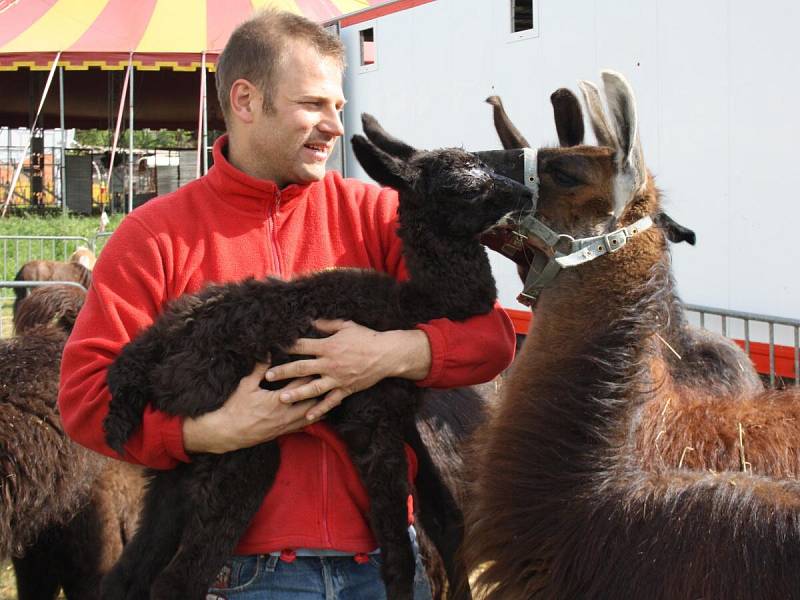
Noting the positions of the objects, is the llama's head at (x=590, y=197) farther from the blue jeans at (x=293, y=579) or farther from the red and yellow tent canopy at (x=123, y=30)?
the red and yellow tent canopy at (x=123, y=30)

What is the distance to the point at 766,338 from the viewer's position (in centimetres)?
589

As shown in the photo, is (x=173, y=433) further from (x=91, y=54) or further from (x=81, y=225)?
(x=81, y=225)

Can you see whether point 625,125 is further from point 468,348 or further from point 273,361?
point 273,361

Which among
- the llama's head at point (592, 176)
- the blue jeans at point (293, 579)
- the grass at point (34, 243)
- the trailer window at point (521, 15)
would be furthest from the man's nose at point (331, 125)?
the grass at point (34, 243)

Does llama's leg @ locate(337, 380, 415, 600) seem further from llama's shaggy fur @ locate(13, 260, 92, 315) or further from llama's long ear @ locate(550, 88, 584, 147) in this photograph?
llama's shaggy fur @ locate(13, 260, 92, 315)

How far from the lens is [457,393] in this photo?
3.76m

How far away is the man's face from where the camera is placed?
231 centimetres

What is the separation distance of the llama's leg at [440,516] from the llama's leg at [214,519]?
0.45 meters

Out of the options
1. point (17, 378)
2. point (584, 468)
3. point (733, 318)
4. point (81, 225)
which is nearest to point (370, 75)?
point (733, 318)

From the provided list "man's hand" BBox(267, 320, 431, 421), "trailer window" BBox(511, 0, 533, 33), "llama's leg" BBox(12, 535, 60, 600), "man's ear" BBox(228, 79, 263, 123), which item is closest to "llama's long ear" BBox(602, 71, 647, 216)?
"man's hand" BBox(267, 320, 431, 421)

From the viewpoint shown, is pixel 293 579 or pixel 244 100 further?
pixel 244 100

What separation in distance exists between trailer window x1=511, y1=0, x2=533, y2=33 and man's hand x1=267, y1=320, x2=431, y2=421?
6.00 meters

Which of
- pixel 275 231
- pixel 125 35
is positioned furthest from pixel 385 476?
pixel 125 35

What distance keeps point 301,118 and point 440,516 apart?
4.12 ft
